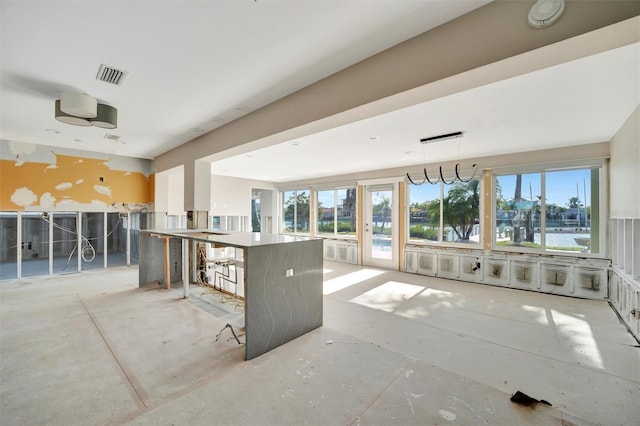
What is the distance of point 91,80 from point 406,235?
21.2 ft

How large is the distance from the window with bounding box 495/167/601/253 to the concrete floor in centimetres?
135

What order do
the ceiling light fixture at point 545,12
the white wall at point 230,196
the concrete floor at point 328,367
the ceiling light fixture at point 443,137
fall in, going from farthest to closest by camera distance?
the white wall at point 230,196
the ceiling light fixture at point 443,137
the concrete floor at point 328,367
the ceiling light fixture at point 545,12

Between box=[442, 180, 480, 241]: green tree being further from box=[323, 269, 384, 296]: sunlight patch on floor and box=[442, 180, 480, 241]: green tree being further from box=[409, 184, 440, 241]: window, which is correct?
box=[323, 269, 384, 296]: sunlight patch on floor

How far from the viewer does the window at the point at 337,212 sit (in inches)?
322

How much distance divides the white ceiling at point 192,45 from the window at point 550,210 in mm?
4810

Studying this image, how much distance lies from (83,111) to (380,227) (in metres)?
6.37

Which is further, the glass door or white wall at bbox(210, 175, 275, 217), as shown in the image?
white wall at bbox(210, 175, 275, 217)

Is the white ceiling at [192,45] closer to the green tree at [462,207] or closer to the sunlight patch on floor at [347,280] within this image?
the sunlight patch on floor at [347,280]

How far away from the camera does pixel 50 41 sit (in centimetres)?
218

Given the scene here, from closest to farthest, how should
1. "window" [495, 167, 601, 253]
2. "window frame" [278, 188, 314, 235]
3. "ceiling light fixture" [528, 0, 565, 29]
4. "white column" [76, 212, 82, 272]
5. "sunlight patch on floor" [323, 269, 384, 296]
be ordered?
"ceiling light fixture" [528, 0, 565, 29] < "window" [495, 167, 601, 253] < "sunlight patch on floor" [323, 269, 384, 296] < "white column" [76, 212, 82, 272] < "window frame" [278, 188, 314, 235]

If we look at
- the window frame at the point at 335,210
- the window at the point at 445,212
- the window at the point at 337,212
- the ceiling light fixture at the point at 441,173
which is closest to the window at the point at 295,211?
the window frame at the point at 335,210

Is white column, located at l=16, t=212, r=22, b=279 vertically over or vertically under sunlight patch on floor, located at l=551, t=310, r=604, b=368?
over

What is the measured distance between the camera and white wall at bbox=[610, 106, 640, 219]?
9.95ft

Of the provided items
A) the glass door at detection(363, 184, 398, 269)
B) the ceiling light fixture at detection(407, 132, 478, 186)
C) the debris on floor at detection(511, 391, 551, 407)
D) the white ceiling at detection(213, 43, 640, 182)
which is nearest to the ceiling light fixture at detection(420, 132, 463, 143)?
the ceiling light fixture at detection(407, 132, 478, 186)
